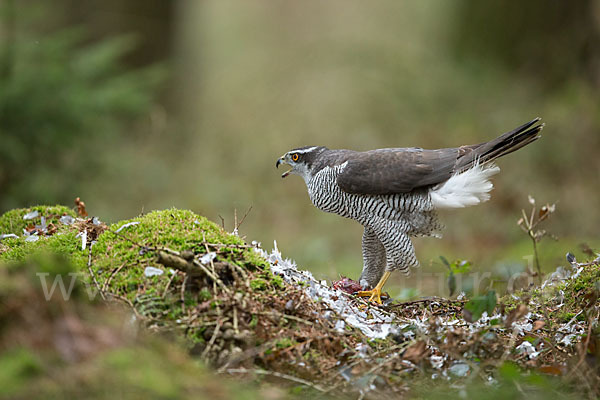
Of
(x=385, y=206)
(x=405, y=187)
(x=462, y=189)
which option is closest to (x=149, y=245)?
(x=385, y=206)

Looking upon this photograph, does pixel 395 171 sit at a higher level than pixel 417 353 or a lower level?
higher

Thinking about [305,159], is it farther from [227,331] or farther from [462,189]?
[227,331]

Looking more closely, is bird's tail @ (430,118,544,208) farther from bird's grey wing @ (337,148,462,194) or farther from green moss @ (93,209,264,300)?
green moss @ (93,209,264,300)

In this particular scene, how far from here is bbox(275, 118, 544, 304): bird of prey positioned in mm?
4949

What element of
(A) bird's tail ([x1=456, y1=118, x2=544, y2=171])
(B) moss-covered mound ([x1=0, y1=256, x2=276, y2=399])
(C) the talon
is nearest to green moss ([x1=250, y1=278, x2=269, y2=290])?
(B) moss-covered mound ([x1=0, y1=256, x2=276, y2=399])

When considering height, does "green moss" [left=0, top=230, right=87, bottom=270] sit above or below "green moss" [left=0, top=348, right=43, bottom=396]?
above

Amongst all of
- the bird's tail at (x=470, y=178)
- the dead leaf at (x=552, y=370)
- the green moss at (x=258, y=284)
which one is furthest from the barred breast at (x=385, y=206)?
the dead leaf at (x=552, y=370)

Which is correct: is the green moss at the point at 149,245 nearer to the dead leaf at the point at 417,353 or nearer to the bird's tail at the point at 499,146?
the dead leaf at the point at 417,353

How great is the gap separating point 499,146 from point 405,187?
2.83 ft

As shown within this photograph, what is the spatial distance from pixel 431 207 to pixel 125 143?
27.4 ft

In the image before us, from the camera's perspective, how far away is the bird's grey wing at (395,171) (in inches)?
195

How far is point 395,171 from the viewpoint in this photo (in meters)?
5.00

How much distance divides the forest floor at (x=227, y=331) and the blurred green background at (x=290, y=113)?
200cm

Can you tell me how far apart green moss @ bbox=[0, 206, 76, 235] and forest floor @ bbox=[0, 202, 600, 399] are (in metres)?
0.28
